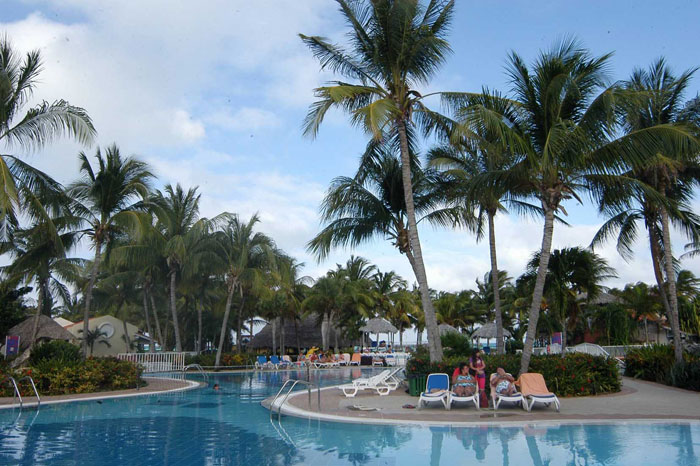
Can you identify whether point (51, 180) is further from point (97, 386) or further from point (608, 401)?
point (608, 401)

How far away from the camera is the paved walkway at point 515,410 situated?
10.5 metres

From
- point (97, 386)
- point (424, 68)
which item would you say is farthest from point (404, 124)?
point (97, 386)

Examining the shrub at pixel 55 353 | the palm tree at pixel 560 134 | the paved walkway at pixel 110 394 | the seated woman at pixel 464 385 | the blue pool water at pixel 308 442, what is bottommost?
the blue pool water at pixel 308 442

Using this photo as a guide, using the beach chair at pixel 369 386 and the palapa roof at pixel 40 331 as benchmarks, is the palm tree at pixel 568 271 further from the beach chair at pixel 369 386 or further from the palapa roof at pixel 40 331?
the palapa roof at pixel 40 331

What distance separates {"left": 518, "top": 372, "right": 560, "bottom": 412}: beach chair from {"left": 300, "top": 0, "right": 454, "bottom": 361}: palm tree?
10.4ft

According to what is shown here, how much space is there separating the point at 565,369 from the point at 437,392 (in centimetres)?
381

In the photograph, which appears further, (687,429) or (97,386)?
(97,386)

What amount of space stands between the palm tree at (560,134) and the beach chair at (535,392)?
1449mm

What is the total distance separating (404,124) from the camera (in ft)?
50.1

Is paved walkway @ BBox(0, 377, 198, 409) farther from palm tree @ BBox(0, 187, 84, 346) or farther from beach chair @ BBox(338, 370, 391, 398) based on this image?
beach chair @ BBox(338, 370, 391, 398)

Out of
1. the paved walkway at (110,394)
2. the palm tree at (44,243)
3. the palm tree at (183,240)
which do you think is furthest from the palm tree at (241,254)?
the paved walkway at (110,394)

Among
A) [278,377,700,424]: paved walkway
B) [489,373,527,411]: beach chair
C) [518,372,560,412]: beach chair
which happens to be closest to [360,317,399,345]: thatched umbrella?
[278,377,700,424]: paved walkway

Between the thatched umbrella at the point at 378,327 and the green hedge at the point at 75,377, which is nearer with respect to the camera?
the green hedge at the point at 75,377

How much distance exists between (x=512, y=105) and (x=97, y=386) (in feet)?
46.0
